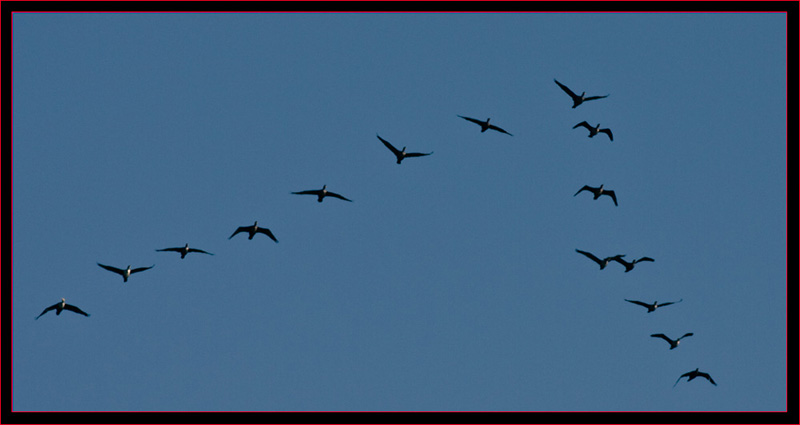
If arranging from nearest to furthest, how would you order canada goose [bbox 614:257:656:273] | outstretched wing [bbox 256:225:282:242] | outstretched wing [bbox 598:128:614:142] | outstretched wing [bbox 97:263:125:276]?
outstretched wing [bbox 97:263:125:276], outstretched wing [bbox 256:225:282:242], canada goose [bbox 614:257:656:273], outstretched wing [bbox 598:128:614:142]

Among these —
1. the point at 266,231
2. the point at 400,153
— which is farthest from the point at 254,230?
the point at 400,153

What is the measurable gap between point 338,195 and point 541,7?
17939mm

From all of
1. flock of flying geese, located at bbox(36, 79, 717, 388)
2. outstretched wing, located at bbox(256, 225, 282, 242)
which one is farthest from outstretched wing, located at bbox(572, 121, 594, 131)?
outstretched wing, located at bbox(256, 225, 282, 242)

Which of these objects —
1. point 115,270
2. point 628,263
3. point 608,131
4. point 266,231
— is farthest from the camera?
Result: point 608,131

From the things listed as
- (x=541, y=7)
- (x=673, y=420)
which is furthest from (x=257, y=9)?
(x=673, y=420)

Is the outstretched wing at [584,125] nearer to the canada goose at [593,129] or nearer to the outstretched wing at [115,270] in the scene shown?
the canada goose at [593,129]

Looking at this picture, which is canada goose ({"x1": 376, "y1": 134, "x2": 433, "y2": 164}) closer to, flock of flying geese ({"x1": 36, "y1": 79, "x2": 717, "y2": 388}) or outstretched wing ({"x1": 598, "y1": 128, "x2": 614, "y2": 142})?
flock of flying geese ({"x1": 36, "y1": 79, "x2": 717, "y2": 388})

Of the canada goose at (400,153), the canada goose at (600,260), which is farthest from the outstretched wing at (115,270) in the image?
the canada goose at (600,260)

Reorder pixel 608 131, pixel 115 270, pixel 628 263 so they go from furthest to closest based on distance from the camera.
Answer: pixel 608 131 < pixel 628 263 < pixel 115 270

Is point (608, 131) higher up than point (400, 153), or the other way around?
point (608, 131)

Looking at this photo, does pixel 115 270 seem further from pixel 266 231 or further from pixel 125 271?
pixel 266 231

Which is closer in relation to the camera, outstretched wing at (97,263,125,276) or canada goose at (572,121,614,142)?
outstretched wing at (97,263,125,276)

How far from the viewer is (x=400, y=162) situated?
245ft

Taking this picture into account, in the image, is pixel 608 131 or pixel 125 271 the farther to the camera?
pixel 608 131
